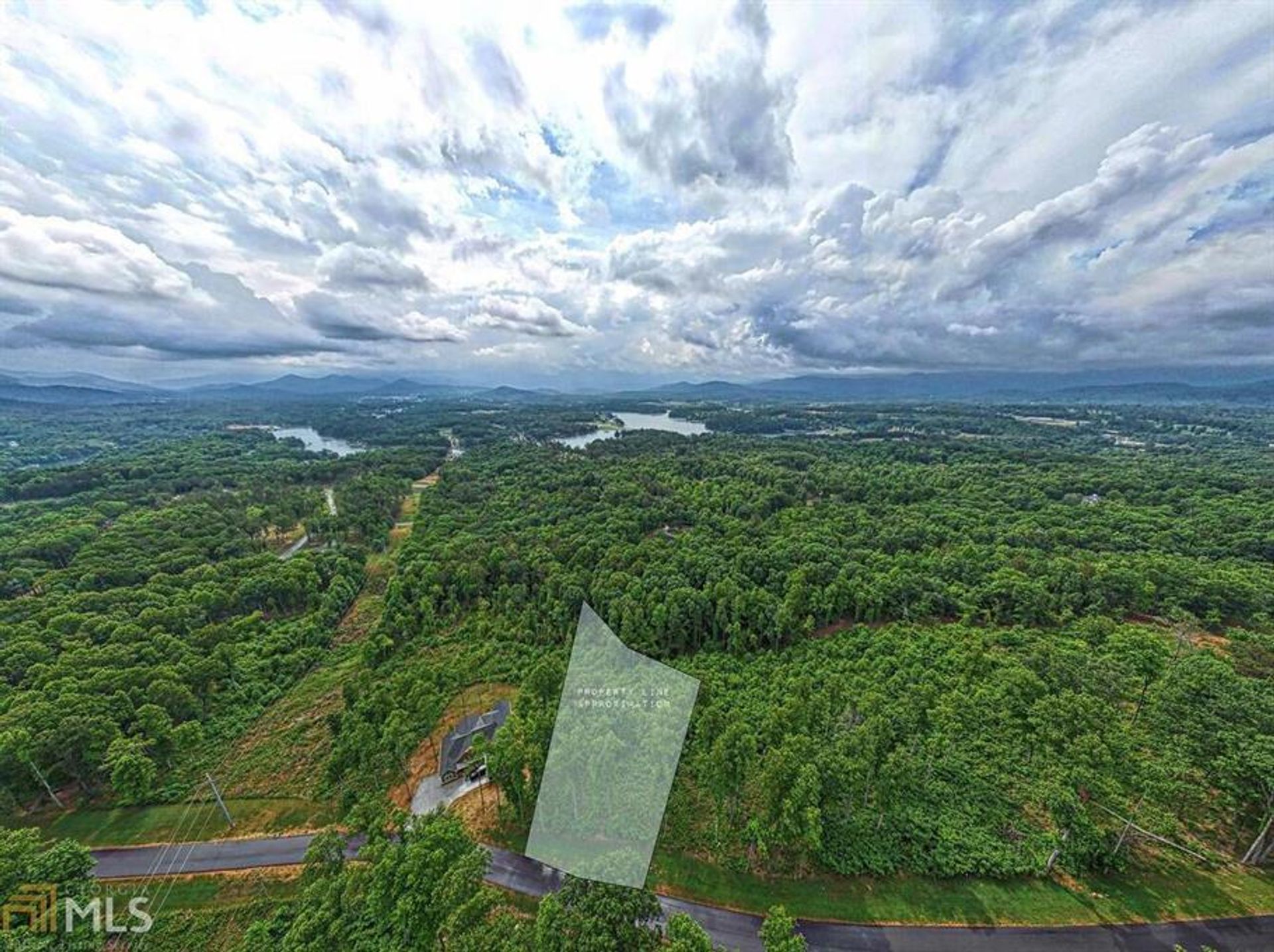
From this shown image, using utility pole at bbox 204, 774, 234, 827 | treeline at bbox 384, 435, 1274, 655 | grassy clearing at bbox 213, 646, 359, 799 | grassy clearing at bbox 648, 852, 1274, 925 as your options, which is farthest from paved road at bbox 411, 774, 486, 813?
treeline at bbox 384, 435, 1274, 655

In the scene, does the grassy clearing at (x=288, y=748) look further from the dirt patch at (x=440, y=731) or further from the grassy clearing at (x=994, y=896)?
the grassy clearing at (x=994, y=896)

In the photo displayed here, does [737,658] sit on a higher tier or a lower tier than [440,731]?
higher

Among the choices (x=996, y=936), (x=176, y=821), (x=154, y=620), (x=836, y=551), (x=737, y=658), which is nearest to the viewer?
(x=996, y=936)

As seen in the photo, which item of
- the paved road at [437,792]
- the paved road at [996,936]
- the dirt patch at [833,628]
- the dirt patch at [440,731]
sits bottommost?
the dirt patch at [440,731]

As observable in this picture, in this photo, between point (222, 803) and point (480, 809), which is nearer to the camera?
point (480, 809)

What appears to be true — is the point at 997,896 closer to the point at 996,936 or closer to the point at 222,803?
the point at 996,936

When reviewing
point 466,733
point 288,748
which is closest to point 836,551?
point 466,733

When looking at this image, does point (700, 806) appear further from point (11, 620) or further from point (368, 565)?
point (11, 620)

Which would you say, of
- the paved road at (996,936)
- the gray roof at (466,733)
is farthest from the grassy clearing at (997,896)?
the gray roof at (466,733)
